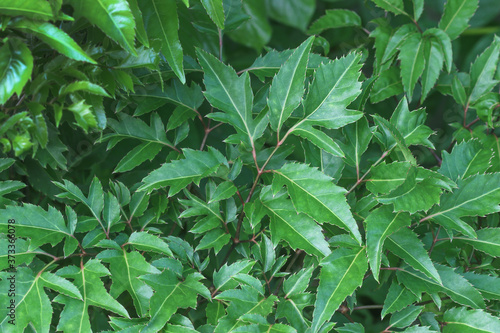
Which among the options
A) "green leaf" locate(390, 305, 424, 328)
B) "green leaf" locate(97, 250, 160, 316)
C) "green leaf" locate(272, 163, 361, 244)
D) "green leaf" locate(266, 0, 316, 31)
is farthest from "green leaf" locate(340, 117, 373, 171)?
"green leaf" locate(266, 0, 316, 31)

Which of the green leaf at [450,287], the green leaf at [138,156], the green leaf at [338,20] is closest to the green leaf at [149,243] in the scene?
the green leaf at [138,156]

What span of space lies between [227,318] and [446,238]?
356mm

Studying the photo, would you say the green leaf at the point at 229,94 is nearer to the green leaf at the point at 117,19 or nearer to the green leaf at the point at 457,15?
the green leaf at the point at 117,19

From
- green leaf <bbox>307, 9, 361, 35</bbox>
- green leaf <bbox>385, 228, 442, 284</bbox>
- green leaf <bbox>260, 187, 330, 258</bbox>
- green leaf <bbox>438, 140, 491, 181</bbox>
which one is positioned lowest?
green leaf <bbox>385, 228, 442, 284</bbox>

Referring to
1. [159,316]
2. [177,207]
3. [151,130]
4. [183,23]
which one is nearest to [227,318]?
[159,316]

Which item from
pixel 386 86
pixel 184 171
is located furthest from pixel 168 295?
pixel 386 86

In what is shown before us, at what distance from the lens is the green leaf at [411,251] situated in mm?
611

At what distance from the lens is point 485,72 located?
880 millimetres

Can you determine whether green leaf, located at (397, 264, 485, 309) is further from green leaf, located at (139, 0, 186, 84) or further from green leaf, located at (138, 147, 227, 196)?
green leaf, located at (139, 0, 186, 84)

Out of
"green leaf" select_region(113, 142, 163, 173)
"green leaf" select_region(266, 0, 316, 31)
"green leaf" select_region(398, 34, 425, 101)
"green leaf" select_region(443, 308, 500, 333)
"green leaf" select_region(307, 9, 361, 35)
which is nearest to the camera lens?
"green leaf" select_region(443, 308, 500, 333)

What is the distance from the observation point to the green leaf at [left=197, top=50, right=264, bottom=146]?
68 cm

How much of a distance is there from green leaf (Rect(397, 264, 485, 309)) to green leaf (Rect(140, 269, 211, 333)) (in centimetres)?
29

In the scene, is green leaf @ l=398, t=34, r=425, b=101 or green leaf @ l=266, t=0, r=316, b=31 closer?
green leaf @ l=398, t=34, r=425, b=101

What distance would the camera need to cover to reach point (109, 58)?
0.65 meters
